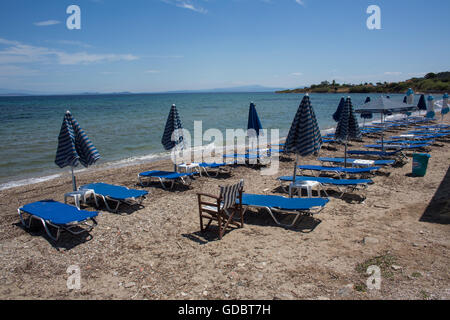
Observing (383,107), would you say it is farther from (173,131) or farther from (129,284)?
(129,284)

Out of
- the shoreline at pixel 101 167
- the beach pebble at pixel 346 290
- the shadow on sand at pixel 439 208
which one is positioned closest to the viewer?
the beach pebble at pixel 346 290

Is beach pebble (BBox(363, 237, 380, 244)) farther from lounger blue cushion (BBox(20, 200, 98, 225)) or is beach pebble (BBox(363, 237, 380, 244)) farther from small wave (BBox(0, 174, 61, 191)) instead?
small wave (BBox(0, 174, 61, 191))

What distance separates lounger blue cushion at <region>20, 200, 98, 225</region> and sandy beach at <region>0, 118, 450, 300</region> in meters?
0.37

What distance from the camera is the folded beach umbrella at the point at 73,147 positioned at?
616 centimetres

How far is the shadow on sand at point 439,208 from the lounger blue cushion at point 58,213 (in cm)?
603

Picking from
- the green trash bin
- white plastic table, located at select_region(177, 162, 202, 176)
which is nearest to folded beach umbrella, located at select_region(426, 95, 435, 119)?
the green trash bin

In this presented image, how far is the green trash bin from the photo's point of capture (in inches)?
321

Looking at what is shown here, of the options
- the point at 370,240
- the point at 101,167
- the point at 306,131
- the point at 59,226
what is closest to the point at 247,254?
the point at 370,240

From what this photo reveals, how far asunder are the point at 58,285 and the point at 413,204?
6.54 meters

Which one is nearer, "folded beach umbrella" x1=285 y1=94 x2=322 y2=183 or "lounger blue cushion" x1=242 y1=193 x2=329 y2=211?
"lounger blue cushion" x1=242 y1=193 x2=329 y2=211

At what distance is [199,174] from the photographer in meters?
9.56

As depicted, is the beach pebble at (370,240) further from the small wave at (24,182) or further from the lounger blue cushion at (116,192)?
the small wave at (24,182)

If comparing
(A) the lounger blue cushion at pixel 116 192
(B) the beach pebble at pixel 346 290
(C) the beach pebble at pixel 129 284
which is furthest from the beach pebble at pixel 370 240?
(A) the lounger blue cushion at pixel 116 192
